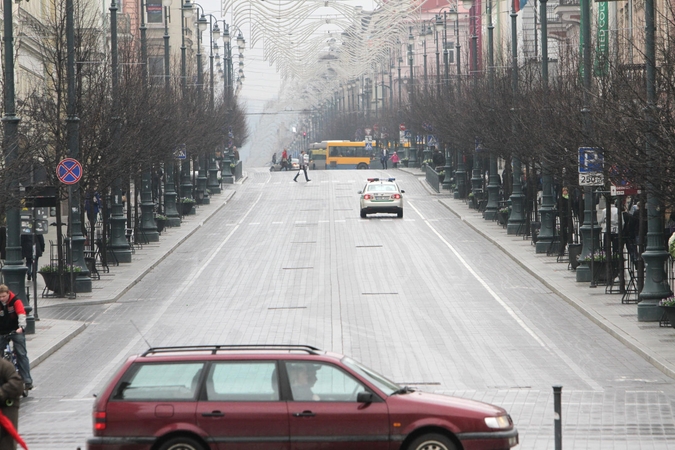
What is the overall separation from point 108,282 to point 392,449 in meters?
22.2

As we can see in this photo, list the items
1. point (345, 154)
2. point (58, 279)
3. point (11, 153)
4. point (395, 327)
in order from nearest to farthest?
point (11, 153), point (395, 327), point (58, 279), point (345, 154)

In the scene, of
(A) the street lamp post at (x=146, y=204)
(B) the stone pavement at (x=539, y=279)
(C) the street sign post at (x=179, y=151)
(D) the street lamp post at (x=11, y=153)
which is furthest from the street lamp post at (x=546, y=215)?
(D) the street lamp post at (x=11, y=153)

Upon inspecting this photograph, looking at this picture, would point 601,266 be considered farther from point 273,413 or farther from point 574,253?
point 273,413

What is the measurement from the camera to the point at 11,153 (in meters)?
23.4

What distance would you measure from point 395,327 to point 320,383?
1232cm

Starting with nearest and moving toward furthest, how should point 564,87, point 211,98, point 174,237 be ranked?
point 564,87 < point 174,237 < point 211,98

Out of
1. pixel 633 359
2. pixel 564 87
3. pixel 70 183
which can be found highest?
pixel 564 87

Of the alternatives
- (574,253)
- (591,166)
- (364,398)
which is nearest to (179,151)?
(574,253)

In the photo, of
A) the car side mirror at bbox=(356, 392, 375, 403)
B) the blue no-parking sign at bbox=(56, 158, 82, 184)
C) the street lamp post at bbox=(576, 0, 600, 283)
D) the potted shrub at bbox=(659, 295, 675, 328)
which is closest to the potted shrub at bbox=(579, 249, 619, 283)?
the street lamp post at bbox=(576, 0, 600, 283)

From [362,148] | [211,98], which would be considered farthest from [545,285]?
[362,148]

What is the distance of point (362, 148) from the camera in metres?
117

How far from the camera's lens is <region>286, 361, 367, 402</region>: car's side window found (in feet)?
41.0

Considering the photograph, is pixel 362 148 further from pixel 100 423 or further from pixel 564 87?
pixel 100 423

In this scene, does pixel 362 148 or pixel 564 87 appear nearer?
pixel 564 87
